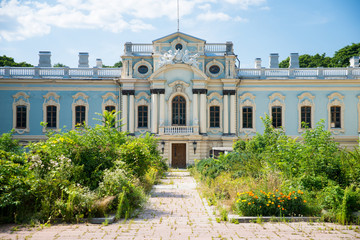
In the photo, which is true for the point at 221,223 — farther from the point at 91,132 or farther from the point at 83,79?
the point at 83,79

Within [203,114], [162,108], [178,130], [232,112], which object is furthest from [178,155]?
[232,112]

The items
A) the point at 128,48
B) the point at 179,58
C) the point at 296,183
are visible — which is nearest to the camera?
the point at 296,183

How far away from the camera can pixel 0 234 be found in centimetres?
716

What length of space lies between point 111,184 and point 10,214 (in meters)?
2.47

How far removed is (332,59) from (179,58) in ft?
83.4

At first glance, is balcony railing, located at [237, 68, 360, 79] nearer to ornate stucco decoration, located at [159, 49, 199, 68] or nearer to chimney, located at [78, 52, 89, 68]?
ornate stucco decoration, located at [159, 49, 199, 68]

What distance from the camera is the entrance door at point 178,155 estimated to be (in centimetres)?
2623

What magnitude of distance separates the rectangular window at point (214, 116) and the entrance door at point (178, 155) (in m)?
2.96

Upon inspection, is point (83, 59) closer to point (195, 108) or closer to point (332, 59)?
point (195, 108)

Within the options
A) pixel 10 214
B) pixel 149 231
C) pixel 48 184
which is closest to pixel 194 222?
pixel 149 231

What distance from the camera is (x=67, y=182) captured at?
8914mm

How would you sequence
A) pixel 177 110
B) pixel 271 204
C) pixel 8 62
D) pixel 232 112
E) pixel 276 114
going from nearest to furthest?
1. pixel 271 204
2. pixel 177 110
3. pixel 232 112
4. pixel 276 114
5. pixel 8 62

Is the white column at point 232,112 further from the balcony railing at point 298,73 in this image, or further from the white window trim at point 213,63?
the balcony railing at point 298,73

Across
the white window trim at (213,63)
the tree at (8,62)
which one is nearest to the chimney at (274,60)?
the white window trim at (213,63)
